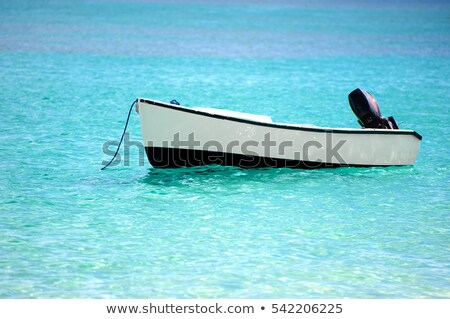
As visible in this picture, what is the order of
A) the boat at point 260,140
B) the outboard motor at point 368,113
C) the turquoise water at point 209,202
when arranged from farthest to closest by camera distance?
the outboard motor at point 368,113, the boat at point 260,140, the turquoise water at point 209,202

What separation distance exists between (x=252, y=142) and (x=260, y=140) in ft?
0.35

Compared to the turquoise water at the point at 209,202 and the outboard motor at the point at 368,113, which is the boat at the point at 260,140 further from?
the turquoise water at the point at 209,202

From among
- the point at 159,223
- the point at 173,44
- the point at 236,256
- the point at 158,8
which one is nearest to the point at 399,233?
the point at 236,256

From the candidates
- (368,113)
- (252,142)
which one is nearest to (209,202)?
(252,142)

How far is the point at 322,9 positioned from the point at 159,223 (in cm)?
4563

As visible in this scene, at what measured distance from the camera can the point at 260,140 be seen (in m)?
11.6

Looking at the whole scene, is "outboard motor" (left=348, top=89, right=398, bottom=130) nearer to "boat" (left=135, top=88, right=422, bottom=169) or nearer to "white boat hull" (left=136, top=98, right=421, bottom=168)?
"boat" (left=135, top=88, right=422, bottom=169)

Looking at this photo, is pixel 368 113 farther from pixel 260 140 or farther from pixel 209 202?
pixel 209 202

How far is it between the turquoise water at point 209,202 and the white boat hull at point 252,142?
0.19m

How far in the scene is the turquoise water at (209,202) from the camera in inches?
318

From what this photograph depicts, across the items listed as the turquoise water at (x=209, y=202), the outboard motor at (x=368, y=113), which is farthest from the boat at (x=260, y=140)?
the turquoise water at (x=209, y=202)

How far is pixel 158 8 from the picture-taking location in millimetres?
50000

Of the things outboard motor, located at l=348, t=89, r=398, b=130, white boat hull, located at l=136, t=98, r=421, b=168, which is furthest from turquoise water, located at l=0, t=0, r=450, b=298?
outboard motor, located at l=348, t=89, r=398, b=130
